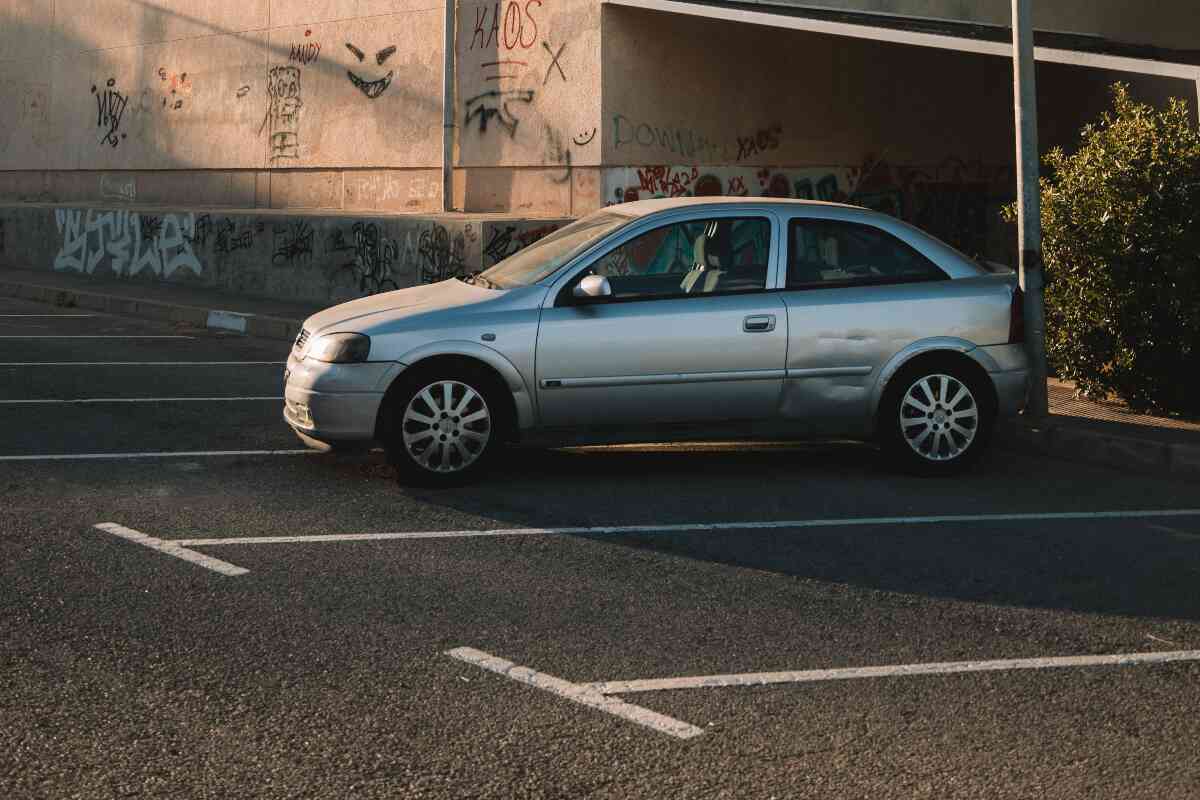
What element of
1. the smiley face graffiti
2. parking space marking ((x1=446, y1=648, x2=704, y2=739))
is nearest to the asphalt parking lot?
parking space marking ((x1=446, y1=648, x2=704, y2=739))

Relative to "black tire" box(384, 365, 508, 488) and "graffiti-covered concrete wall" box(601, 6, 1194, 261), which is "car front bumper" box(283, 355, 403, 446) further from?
"graffiti-covered concrete wall" box(601, 6, 1194, 261)

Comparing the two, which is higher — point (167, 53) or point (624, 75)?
point (167, 53)

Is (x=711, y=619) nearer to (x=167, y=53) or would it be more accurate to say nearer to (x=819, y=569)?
(x=819, y=569)

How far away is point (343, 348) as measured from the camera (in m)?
8.45

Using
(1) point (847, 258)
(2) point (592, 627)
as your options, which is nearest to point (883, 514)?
(1) point (847, 258)

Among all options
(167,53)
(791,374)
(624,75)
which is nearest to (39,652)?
(791,374)

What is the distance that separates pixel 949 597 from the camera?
6.43 metres

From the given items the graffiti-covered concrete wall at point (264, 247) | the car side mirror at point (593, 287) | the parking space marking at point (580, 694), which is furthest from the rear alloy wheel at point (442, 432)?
the graffiti-covered concrete wall at point (264, 247)

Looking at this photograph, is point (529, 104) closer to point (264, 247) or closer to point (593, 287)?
point (264, 247)

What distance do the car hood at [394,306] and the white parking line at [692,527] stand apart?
5.10ft

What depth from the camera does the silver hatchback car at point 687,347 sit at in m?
8.47

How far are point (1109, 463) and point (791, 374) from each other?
7.48 feet

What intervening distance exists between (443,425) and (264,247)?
41.3 ft

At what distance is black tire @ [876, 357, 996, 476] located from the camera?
354 inches
